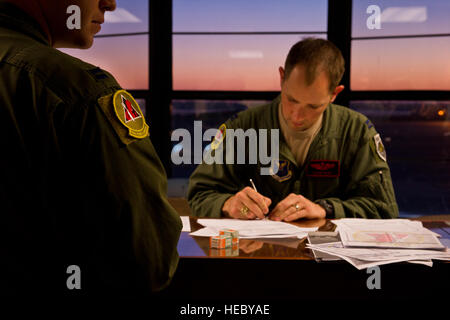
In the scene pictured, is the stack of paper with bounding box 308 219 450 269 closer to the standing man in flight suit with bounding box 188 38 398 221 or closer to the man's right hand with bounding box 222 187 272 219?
the man's right hand with bounding box 222 187 272 219

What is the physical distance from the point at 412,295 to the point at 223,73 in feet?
8.87

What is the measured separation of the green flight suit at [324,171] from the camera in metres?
2.08

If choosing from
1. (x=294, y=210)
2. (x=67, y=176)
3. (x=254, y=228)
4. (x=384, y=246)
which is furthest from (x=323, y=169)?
(x=67, y=176)

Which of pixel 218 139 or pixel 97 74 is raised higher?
pixel 97 74

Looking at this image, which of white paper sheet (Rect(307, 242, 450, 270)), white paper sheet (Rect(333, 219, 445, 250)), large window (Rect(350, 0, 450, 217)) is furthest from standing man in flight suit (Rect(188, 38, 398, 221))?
large window (Rect(350, 0, 450, 217))

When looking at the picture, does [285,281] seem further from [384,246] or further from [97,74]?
[97,74]

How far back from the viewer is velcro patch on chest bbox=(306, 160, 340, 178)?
7.04 ft

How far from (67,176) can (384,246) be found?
904mm

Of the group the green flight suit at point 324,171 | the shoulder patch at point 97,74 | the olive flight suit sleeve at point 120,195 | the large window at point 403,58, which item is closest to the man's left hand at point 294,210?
the green flight suit at point 324,171

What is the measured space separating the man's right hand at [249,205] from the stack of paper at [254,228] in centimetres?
4

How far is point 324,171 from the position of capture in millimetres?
2152

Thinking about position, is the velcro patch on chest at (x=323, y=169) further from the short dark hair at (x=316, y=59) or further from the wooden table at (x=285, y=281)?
the wooden table at (x=285, y=281)
